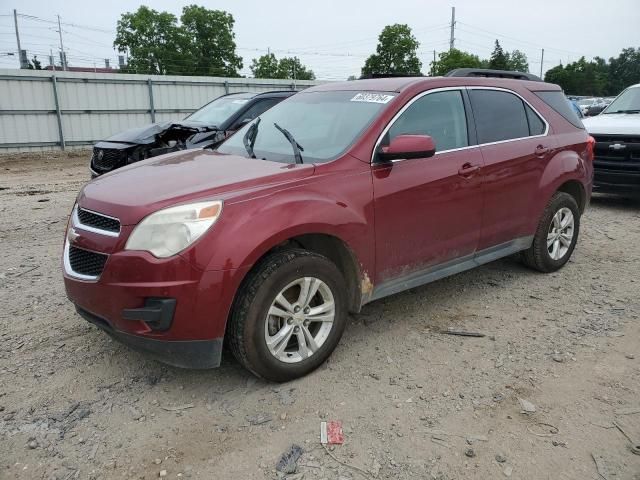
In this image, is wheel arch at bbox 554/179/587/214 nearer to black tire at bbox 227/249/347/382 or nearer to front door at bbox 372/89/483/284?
front door at bbox 372/89/483/284

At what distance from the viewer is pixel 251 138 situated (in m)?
4.09

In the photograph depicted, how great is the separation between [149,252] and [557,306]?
10.9 ft

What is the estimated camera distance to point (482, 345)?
3650 mm

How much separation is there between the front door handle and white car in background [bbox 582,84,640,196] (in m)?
5.10

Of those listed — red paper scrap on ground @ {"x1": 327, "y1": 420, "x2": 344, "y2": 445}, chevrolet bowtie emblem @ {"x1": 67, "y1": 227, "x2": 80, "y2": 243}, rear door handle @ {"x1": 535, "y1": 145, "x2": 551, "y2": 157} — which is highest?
rear door handle @ {"x1": 535, "y1": 145, "x2": 551, "y2": 157}

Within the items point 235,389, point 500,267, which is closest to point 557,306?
point 500,267

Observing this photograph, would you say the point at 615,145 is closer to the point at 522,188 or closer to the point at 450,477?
the point at 522,188

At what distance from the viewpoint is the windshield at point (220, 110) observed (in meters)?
8.36

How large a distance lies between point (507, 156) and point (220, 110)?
18.4 ft

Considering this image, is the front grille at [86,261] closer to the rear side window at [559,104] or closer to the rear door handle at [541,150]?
the rear door handle at [541,150]

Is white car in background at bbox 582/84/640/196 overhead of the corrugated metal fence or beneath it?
beneath

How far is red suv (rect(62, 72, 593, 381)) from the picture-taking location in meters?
2.74

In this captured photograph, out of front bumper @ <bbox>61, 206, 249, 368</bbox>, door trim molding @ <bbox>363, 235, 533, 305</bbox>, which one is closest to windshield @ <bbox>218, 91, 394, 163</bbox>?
door trim molding @ <bbox>363, 235, 533, 305</bbox>

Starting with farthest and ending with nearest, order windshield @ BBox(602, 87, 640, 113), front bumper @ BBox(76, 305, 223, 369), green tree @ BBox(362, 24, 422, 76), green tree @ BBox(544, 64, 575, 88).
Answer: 1. green tree @ BBox(544, 64, 575, 88)
2. green tree @ BBox(362, 24, 422, 76)
3. windshield @ BBox(602, 87, 640, 113)
4. front bumper @ BBox(76, 305, 223, 369)
